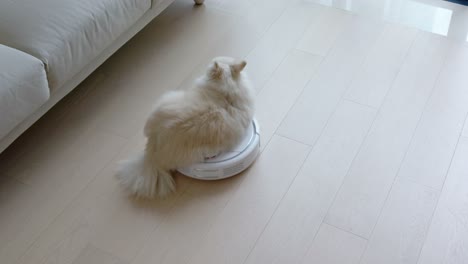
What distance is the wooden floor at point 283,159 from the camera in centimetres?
175

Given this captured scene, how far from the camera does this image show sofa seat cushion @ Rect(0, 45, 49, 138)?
5.78 ft

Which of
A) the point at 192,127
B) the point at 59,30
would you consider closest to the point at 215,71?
the point at 192,127

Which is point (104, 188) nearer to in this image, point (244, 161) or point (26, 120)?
point (26, 120)

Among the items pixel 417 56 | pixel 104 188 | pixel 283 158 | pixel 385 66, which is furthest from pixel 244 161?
pixel 417 56

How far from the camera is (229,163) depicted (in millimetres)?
1878

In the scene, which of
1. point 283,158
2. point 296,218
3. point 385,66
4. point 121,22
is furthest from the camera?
point 385,66

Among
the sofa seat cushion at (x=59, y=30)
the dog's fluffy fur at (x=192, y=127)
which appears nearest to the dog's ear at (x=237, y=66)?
the dog's fluffy fur at (x=192, y=127)

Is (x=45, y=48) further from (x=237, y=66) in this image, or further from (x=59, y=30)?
(x=237, y=66)

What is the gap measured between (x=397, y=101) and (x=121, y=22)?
3.60 feet

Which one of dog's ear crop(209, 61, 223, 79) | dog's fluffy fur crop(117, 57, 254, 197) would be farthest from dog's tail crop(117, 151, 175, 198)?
dog's ear crop(209, 61, 223, 79)

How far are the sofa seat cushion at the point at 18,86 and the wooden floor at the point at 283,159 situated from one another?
10.2 inches

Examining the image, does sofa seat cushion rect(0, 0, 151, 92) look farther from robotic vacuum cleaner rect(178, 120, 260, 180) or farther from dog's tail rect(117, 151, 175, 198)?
robotic vacuum cleaner rect(178, 120, 260, 180)

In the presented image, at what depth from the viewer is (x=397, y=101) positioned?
85.6 inches

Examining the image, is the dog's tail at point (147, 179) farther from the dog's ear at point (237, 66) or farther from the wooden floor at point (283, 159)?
the dog's ear at point (237, 66)
